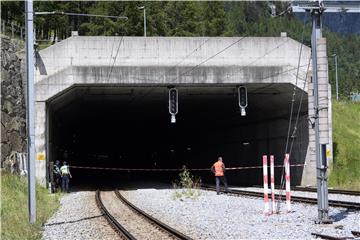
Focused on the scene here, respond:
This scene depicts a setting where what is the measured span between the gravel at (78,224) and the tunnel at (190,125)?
28.6 ft

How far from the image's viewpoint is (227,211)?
18891 millimetres

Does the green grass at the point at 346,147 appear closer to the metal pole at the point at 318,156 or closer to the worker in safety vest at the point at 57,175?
the metal pole at the point at 318,156

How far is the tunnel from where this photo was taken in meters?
31.7

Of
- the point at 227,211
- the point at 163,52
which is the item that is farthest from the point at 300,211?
the point at 163,52

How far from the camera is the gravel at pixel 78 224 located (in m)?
14.5

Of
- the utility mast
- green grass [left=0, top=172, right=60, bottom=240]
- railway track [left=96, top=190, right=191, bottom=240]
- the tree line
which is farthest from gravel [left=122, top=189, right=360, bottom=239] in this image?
the tree line

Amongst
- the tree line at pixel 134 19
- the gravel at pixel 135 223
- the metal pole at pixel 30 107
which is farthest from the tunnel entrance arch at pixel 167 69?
the tree line at pixel 134 19

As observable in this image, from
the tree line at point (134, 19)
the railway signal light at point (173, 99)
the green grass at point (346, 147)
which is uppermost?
the tree line at point (134, 19)

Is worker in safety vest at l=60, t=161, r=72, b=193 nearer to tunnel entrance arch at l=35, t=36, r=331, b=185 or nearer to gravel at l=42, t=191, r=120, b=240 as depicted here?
tunnel entrance arch at l=35, t=36, r=331, b=185

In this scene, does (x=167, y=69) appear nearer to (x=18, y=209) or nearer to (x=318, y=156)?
(x=18, y=209)

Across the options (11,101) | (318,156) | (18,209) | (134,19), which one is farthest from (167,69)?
(134,19)

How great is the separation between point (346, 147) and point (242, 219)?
18.8 m

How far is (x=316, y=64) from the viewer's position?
51.1 ft

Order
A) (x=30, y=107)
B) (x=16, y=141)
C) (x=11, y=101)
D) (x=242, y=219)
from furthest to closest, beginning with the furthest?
(x=11, y=101)
(x=16, y=141)
(x=30, y=107)
(x=242, y=219)
